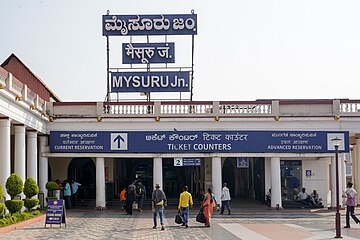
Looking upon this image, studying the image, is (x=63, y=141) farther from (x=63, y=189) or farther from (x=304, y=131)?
(x=304, y=131)

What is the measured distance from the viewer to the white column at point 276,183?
30594 mm

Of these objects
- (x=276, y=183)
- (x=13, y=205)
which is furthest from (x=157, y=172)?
(x=13, y=205)

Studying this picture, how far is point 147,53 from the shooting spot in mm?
36000

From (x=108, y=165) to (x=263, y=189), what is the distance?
877 cm

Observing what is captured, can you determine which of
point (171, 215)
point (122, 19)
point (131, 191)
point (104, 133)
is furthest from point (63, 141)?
point (122, 19)

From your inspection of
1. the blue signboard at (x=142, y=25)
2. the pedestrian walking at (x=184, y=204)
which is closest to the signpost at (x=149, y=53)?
the blue signboard at (x=142, y=25)

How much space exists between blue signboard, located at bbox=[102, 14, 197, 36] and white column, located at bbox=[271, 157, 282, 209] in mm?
10412

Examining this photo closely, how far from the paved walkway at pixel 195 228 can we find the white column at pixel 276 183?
2259 mm

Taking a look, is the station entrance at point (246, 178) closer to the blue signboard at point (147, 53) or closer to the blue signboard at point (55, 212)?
the blue signboard at point (147, 53)

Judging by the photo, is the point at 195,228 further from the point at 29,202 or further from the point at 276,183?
the point at 276,183

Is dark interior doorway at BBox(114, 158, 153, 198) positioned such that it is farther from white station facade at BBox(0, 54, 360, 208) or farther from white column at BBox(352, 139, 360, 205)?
white column at BBox(352, 139, 360, 205)

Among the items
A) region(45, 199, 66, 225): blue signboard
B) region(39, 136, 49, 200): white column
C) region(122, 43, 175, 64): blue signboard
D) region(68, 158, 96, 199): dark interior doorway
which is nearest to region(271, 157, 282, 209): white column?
region(122, 43, 175, 64): blue signboard

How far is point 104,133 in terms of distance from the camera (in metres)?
30.5

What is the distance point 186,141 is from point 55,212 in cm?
1103
